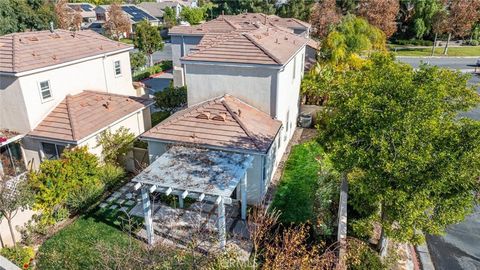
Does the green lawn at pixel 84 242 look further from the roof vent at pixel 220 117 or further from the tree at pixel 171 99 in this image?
the tree at pixel 171 99

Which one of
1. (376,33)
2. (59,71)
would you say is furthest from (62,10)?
(376,33)

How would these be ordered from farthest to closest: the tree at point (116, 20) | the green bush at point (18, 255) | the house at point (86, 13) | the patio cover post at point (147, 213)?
the house at point (86, 13), the tree at point (116, 20), the patio cover post at point (147, 213), the green bush at point (18, 255)

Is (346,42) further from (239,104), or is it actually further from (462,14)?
(462,14)

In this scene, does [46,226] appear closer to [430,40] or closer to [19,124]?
[19,124]

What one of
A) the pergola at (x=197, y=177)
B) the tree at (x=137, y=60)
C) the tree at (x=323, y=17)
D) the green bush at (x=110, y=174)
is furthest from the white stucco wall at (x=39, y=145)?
the tree at (x=323, y=17)

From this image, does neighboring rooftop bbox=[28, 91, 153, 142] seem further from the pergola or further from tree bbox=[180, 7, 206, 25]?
tree bbox=[180, 7, 206, 25]

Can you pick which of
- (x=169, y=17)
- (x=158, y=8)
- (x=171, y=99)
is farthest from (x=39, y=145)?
(x=158, y=8)
